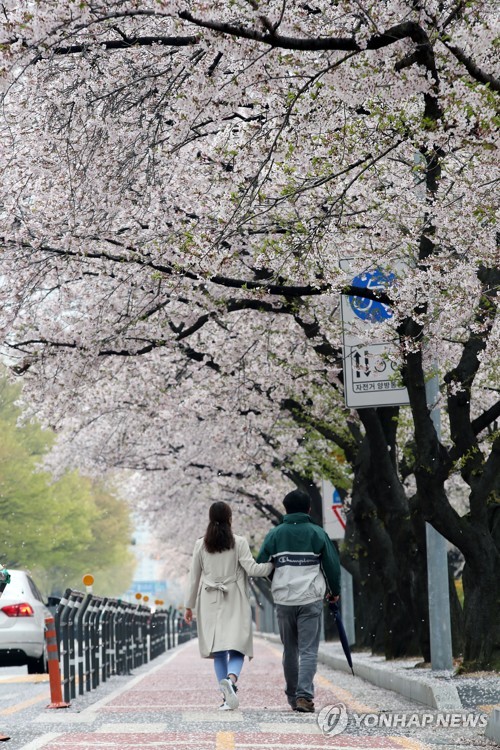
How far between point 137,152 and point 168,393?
436 inches

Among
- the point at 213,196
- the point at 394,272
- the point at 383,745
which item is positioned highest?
the point at 213,196

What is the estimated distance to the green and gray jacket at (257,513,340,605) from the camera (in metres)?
11.7

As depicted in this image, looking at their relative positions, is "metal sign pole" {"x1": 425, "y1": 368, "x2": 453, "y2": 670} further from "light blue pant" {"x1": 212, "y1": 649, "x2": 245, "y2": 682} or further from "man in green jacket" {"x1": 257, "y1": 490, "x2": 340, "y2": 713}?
"light blue pant" {"x1": 212, "y1": 649, "x2": 245, "y2": 682}

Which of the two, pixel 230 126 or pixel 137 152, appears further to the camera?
pixel 230 126

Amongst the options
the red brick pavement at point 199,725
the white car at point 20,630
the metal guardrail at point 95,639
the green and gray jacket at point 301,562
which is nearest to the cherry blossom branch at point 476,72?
the green and gray jacket at point 301,562

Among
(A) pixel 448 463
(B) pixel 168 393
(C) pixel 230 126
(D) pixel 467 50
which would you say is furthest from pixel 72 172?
(B) pixel 168 393

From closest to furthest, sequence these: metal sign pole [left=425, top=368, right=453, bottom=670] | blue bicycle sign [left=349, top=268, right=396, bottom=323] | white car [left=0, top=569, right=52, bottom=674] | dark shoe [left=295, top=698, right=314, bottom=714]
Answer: dark shoe [left=295, top=698, right=314, bottom=714] < blue bicycle sign [left=349, top=268, right=396, bottom=323] < metal sign pole [left=425, top=368, right=453, bottom=670] < white car [left=0, top=569, right=52, bottom=674]

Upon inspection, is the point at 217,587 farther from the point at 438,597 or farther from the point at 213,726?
the point at 438,597

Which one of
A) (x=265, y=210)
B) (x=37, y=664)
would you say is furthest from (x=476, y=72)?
(x=37, y=664)

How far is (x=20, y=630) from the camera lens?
57.9 feet

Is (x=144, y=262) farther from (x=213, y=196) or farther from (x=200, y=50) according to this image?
(x=200, y=50)

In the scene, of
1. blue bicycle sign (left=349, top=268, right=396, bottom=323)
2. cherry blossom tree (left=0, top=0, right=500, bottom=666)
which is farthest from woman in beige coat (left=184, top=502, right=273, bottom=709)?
blue bicycle sign (left=349, top=268, right=396, bottom=323)

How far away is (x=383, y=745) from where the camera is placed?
884 cm

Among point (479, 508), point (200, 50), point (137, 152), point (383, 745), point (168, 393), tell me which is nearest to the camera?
point (383, 745)
